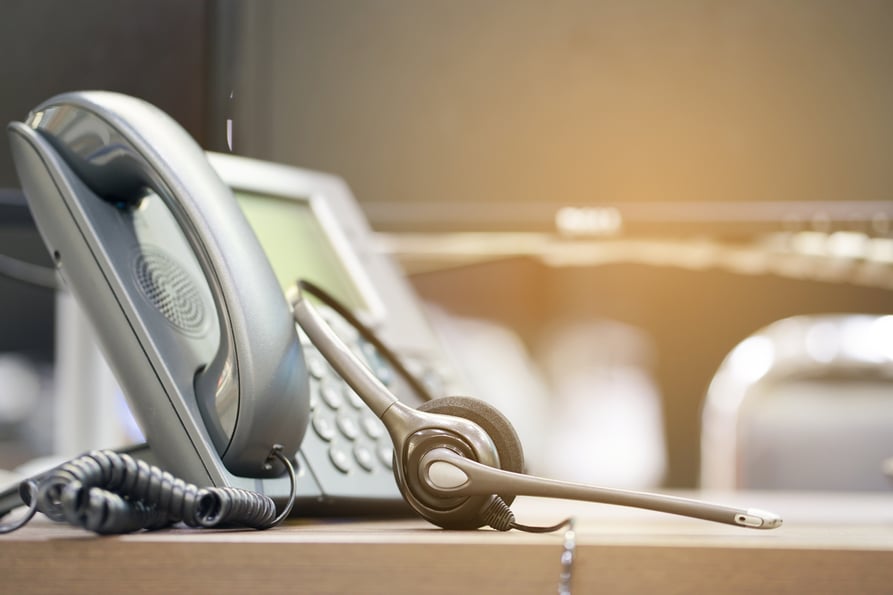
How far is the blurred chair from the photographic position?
57.0 inches

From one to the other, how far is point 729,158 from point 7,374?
3.09 metres

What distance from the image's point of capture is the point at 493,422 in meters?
0.39

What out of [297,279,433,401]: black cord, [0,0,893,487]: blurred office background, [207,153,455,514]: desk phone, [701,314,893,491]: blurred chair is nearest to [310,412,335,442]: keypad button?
[207,153,455,514]: desk phone

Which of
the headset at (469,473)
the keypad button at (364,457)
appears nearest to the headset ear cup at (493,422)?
the headset at (469,473)

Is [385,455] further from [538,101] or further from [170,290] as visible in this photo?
[538,101]

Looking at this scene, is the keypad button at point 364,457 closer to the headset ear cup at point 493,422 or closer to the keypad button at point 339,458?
the keypad button at point 339,458

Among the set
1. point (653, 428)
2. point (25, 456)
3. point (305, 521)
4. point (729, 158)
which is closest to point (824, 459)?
point (653, 428)

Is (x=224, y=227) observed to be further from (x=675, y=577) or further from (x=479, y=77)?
(x=479, y=77)

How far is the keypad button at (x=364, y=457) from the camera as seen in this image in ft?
1.62

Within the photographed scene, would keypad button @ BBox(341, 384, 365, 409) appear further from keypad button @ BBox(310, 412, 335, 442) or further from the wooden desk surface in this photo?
the wooden desk surface

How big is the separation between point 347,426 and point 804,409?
5.35 feet

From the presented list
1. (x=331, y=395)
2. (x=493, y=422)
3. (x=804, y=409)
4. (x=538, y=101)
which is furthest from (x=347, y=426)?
(x=804, y=409)

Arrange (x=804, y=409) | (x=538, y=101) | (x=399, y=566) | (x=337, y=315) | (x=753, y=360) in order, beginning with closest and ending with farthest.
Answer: (x=399, y=566)
(x=337, y=315)
(x=538, y=101)
(x=753, y=360)
(x=804, y=409)

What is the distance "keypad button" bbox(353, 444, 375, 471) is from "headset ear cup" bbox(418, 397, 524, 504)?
0.36 feet
